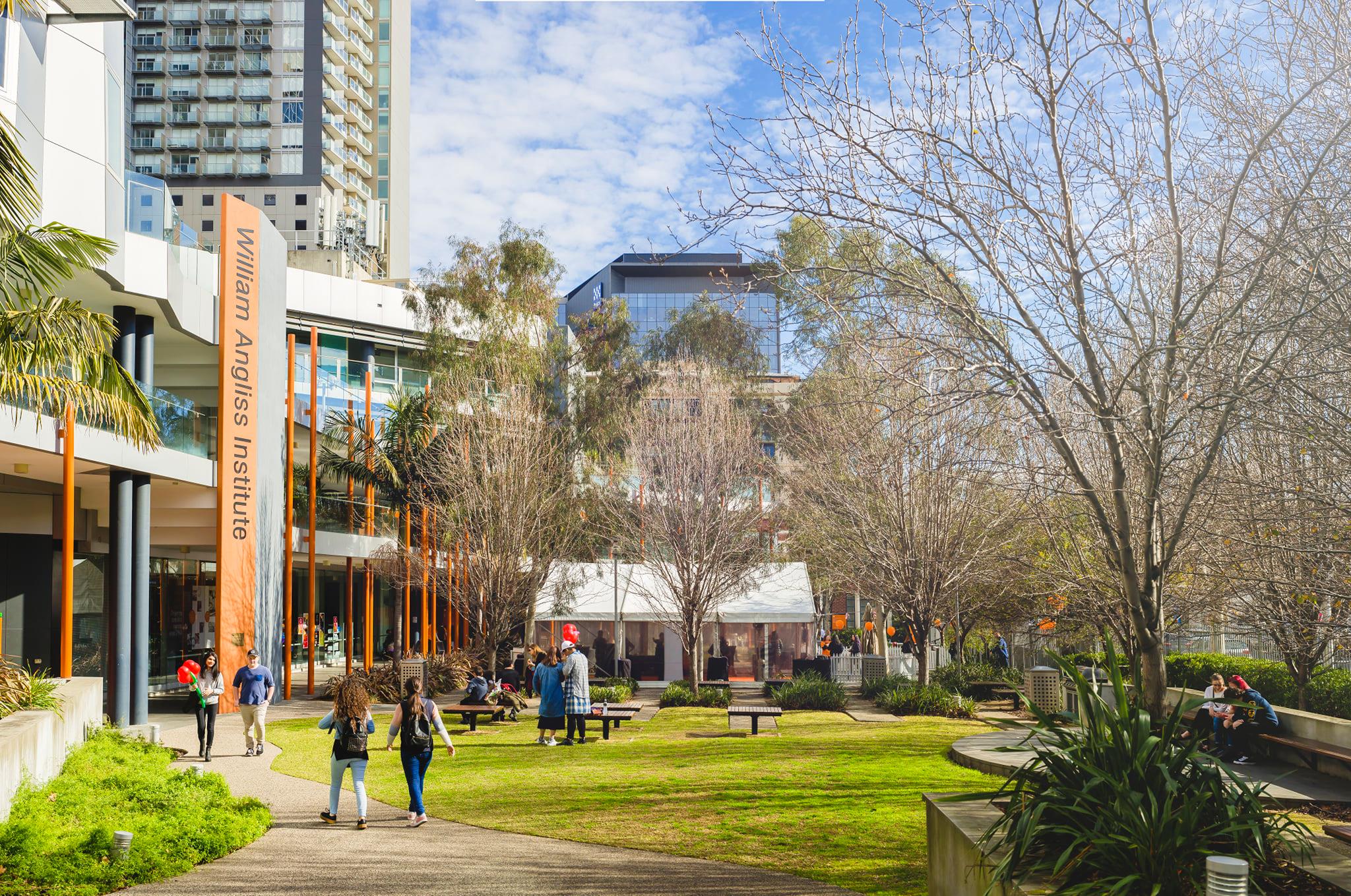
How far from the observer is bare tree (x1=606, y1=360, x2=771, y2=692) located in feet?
90.2

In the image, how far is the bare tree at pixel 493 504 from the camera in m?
28.7

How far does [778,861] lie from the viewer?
930 centimetres

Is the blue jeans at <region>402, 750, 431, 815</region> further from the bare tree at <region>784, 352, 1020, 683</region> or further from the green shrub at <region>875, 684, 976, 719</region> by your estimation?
the green shrub at <region>875, 684, 976, 719</region>

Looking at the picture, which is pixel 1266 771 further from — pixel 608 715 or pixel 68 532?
pixel 68 532

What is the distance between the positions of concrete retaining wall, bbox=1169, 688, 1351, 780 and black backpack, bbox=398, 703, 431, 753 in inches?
345

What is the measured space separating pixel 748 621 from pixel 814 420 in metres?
5.73

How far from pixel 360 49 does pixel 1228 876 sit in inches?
3776

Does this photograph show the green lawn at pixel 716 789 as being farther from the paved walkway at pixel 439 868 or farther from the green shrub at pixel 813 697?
the green shrub at pixel 813 697

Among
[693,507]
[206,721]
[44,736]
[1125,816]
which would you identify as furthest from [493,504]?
[1125,816]

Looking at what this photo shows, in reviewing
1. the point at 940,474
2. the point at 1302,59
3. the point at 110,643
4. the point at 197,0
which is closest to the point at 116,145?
the point at 110,643

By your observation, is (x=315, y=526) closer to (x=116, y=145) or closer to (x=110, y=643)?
(x=110, y=643)

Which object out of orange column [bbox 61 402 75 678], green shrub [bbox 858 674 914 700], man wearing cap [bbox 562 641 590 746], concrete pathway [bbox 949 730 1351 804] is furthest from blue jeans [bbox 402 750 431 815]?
green shrub [bbox 858 674 914 700]

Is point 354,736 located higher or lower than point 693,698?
higher

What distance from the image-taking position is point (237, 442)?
944 inches
